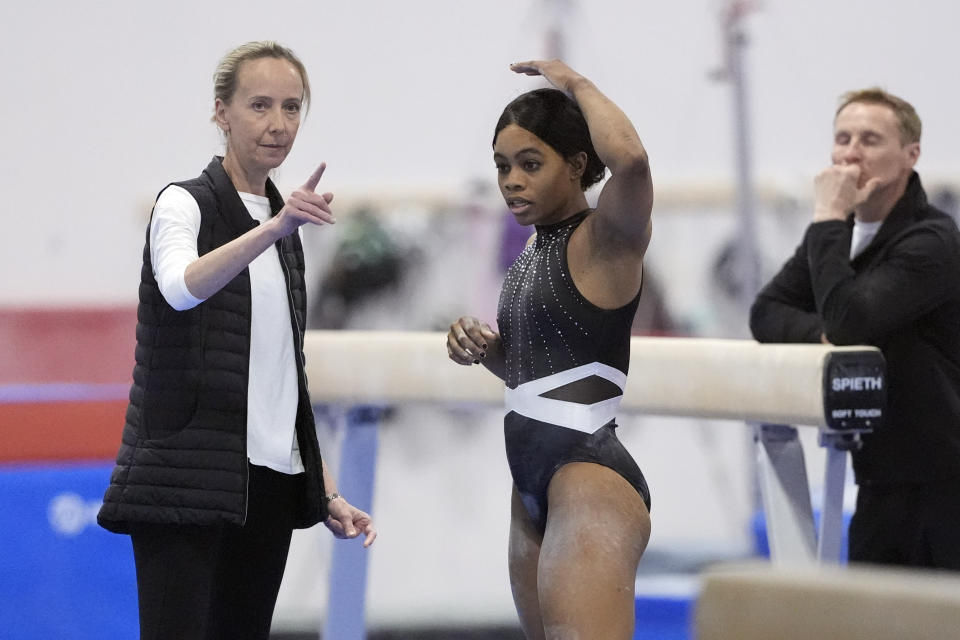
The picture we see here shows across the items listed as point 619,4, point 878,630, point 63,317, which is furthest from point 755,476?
point 878,630

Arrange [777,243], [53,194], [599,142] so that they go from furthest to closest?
[777,243], [53,194], [599,142]

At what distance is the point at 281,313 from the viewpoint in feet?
6.92

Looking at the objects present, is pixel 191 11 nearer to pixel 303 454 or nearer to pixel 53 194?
pixel 53 194

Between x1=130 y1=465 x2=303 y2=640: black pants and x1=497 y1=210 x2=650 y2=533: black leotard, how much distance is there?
1.42 ft

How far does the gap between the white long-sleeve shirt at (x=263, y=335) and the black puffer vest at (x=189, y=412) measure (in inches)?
1.3

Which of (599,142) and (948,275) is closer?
(599,142)

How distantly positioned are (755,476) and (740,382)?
2115mm

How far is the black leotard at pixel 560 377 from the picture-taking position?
207 centimetres

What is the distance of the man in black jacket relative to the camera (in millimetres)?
2684

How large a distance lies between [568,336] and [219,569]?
29.4 inches

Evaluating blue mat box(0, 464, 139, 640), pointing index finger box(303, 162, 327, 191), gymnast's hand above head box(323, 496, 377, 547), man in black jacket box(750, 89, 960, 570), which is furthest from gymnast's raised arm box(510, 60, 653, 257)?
blue mat box(0, 464, 139, 640)

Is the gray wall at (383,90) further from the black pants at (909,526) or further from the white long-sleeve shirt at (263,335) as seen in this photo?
the white long-sleeve shirt at (263,335)

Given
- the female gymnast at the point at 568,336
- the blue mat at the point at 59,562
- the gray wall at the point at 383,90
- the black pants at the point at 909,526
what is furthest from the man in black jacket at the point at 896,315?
the blue mat at the point at 59,562

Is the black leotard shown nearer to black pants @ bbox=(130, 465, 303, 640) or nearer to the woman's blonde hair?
black pants @ bbox=(130, 465, 303, 640)
